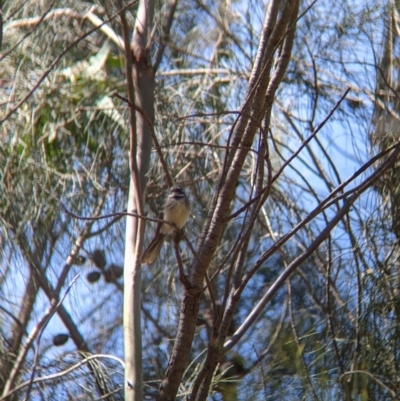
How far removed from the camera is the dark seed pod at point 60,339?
10.6ft

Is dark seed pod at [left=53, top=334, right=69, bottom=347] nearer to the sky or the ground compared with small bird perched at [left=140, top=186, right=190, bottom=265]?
nearer to the ground

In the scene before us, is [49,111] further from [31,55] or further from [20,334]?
[20,334]

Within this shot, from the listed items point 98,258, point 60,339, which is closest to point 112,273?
point 98,258

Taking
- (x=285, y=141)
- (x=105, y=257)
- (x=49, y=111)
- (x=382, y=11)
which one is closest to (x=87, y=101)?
(x=49, y=111)

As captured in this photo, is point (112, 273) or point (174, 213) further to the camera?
point (112, 273)

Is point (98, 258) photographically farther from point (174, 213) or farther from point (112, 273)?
point (174, 213)

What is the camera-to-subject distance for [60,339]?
3.30 m

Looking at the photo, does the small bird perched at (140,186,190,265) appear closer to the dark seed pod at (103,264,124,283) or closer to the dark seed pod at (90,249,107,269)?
the dark seed pod at (90,249,107,269)

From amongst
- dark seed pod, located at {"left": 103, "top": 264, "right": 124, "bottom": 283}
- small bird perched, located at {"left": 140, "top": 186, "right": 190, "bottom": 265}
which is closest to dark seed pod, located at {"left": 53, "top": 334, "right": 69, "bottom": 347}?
dark seed pod, located at {"left": 103, "top": 264, "right": 124, "bottom": 283}

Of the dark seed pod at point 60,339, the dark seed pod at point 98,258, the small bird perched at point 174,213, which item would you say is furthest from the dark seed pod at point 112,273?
the small bird perched at point 174,213

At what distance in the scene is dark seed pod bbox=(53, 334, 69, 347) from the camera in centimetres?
324

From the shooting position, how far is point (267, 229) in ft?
11.4

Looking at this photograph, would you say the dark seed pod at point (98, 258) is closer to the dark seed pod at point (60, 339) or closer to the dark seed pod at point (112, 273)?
the dark seed pod at point (112, 273)

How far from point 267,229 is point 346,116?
66cm
